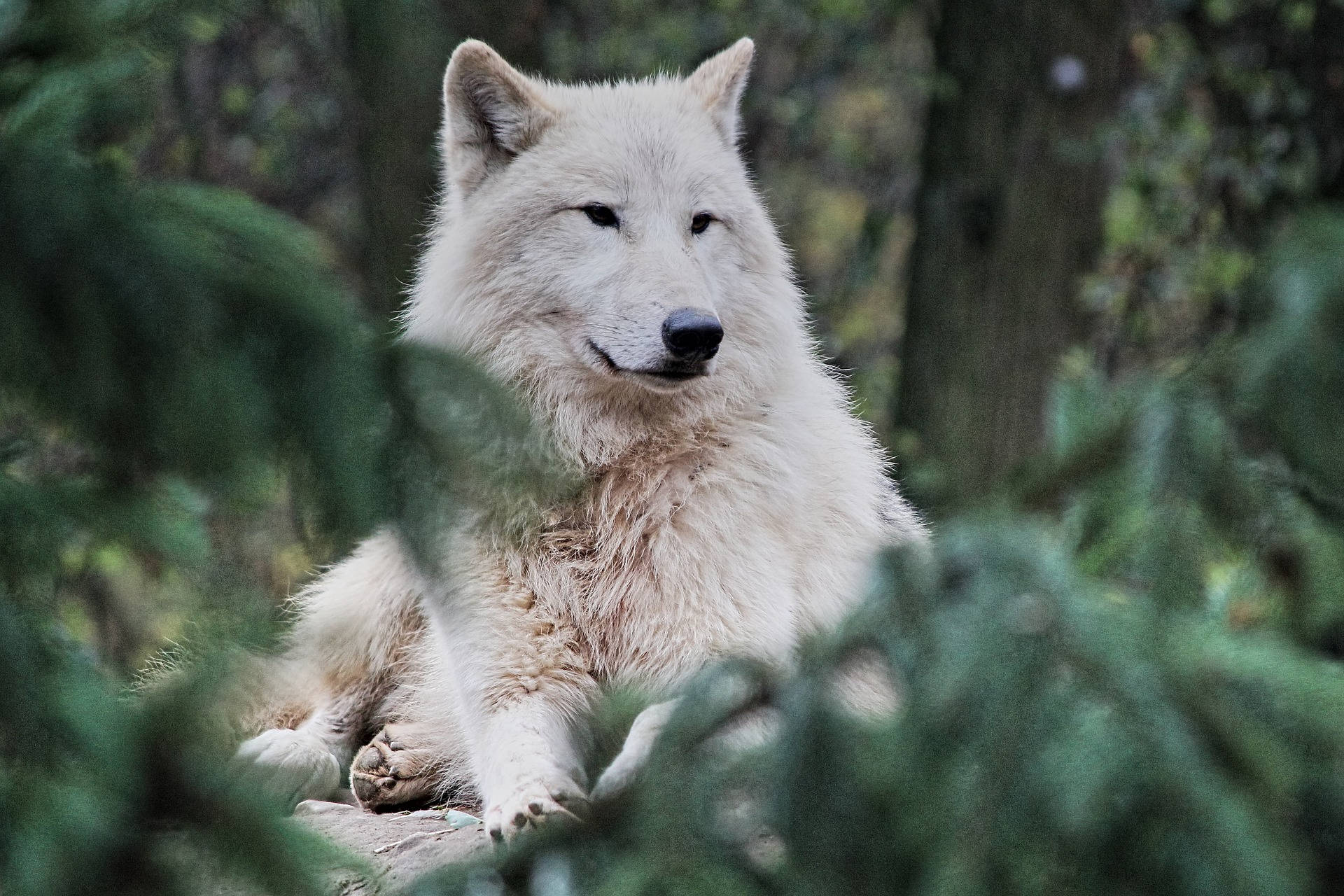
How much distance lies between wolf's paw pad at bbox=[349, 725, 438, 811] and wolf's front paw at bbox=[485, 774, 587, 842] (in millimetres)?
787

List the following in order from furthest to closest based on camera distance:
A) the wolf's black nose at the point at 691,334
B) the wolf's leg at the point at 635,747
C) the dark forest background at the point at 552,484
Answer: the wolf's black nose at the point at 691,334
the wolf's leg at the point at 635,747
the dark forest background at the point at 552,484

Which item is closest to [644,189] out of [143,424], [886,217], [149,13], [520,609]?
[520,609]

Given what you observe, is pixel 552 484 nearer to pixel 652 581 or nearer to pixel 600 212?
pixel 652 581

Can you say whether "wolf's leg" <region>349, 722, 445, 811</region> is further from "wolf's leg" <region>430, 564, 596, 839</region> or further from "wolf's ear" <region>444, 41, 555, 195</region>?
"wolf's ear" <region>444, 41, 555, 195</region>

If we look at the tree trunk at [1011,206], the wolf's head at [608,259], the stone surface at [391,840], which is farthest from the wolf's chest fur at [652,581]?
the tree trunk at [1011,206]

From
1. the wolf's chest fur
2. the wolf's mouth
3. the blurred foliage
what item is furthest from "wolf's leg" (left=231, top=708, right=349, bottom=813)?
the blurred foliage

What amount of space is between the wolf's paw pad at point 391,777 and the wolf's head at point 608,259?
102 cm

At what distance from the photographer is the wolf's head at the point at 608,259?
376 centimetres

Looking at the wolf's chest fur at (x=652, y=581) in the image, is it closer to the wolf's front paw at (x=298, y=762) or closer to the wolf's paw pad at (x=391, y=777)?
the wolf's paw pad at (x=391, y=777)

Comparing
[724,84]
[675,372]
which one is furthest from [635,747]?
[724,84]

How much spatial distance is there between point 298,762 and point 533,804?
114 centimetres

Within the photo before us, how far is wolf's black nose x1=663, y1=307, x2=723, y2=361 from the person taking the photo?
362 centimetres

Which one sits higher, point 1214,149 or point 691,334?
point 691,334

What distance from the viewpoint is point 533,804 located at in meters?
3.01
